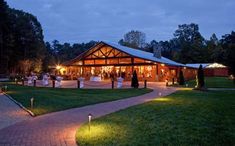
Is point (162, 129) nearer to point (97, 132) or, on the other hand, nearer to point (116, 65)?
point (97, 132)

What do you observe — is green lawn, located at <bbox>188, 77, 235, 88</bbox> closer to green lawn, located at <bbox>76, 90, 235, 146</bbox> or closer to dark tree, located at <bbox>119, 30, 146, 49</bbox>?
green lawn, located at <bbox>76, 90, 235, 146</bbox>

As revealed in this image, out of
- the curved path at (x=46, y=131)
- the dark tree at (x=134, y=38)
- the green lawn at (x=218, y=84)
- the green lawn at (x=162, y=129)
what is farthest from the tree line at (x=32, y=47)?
the curved path at (x=46, y=131)

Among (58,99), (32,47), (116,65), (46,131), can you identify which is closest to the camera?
(46,131)

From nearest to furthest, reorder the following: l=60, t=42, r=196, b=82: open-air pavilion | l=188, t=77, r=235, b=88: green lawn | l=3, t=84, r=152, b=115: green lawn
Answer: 1. l=3, t=84, r=152, b=115: green lawn
2. l=188, t=77, r=235, b=88: green lawn
3. l=60, t=42, r=196, b=82: open-air pavilion

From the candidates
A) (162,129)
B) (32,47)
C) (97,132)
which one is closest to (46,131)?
(97,132)

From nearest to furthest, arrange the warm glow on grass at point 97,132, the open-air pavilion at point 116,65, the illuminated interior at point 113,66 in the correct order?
1. the warm glow on grass at point 97,132
2. the open-air pavilion at point 116,65
3. the illuminated interior at point 113,66

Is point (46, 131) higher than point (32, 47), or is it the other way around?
point (32, 47)

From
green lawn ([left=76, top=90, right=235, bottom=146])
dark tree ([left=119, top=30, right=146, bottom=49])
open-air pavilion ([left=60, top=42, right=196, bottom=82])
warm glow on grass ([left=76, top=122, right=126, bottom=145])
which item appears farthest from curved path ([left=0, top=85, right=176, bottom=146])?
dark tree ([left=119, top=30, right=146, bottom=49])

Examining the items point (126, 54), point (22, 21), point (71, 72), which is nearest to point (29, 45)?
point (22, 21)

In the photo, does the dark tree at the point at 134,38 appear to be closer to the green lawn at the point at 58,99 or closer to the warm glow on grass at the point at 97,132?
the green lawn at the point at 58,99

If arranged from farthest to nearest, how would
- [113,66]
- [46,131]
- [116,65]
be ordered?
[113,66] < [116,65] < [46,131]

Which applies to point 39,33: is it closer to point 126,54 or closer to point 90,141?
point 126,54

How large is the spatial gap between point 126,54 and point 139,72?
3408 mm

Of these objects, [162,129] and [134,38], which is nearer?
[162,129]
